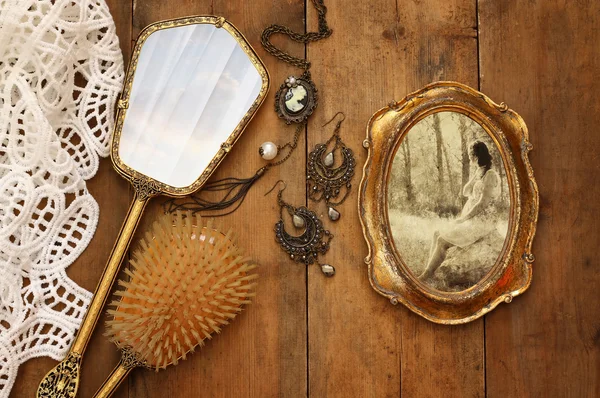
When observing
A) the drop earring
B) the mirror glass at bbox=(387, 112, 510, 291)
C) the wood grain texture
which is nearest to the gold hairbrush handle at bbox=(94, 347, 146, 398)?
the drop earring

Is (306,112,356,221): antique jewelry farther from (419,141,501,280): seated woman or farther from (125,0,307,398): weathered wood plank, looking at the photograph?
(419,141,501,280): seated woman

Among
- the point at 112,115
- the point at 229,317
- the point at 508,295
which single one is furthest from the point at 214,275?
the point at 508,295

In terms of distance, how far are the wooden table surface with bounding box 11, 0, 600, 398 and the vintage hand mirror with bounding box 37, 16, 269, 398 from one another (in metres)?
0.04

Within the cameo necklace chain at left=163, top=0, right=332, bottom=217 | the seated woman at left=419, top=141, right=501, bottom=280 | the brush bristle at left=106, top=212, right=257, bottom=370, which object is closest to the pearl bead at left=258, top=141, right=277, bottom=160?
the cameo necklace chain at left=163, top=0, right=332, bottom=217

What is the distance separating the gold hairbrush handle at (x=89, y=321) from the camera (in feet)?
2.33

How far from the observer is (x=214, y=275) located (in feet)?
2.30

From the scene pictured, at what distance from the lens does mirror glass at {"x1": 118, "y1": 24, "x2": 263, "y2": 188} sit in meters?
0.75

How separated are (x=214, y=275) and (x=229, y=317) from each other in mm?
70

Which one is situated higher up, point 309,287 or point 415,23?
point 415,23

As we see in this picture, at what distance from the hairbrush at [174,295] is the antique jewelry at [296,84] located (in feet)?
0.64

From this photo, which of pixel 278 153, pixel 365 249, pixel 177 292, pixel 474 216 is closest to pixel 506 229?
pixel 474 216

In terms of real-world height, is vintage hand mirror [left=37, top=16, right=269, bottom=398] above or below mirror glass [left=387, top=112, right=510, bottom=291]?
above

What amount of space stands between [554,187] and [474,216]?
130mm

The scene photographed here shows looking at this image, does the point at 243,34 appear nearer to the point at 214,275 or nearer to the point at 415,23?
the point at 415,23
